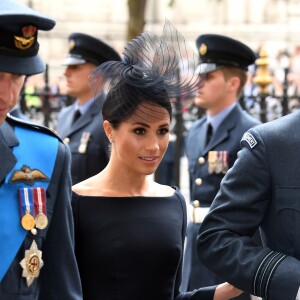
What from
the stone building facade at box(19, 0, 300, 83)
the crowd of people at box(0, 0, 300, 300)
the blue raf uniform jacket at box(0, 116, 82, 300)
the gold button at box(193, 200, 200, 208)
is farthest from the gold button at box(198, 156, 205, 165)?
the stone building facade at box(19, 0, 300, 83)

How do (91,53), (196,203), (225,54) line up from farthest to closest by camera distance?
(91,53)
(225,54)
(196,203)

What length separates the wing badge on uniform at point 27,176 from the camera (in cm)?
315

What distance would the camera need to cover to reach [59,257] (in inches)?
125

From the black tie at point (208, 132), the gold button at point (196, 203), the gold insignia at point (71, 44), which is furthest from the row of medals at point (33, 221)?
the gold insignia at point (71, 44)

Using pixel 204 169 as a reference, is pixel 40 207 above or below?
above

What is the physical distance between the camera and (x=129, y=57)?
3.80 m

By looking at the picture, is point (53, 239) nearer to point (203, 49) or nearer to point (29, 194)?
point (29, 194)

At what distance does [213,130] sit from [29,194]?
311cm

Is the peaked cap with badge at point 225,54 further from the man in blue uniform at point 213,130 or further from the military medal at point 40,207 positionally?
the military medal at point 40,207

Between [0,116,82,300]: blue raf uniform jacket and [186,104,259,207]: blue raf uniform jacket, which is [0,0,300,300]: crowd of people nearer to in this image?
[0,116,82,300]: blue raf uniform jacket

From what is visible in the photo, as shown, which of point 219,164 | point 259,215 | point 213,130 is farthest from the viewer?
point 213,130

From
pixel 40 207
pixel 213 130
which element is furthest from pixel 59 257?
pixel 213 130

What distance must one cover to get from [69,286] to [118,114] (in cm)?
77

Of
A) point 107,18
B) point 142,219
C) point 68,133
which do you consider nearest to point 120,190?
point 142,219
